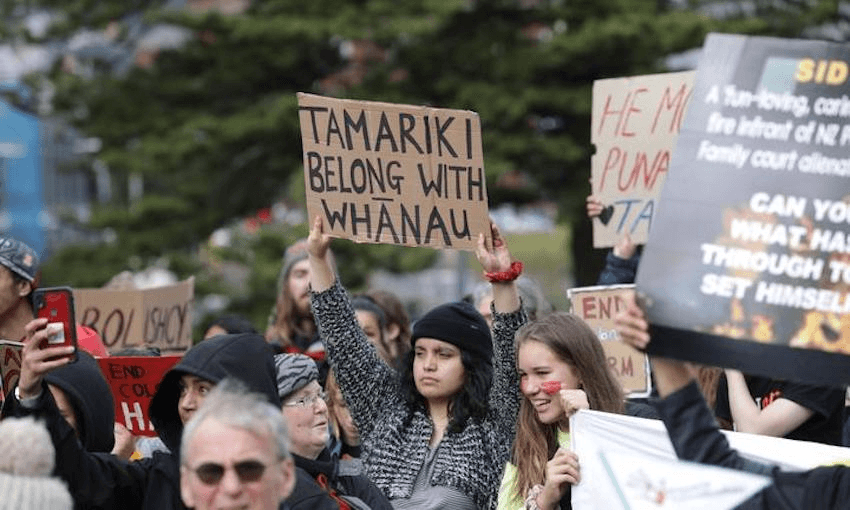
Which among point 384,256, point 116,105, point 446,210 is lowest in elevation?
point 384,256

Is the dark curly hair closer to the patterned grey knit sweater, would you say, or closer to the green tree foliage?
the patterned grey knit sweater

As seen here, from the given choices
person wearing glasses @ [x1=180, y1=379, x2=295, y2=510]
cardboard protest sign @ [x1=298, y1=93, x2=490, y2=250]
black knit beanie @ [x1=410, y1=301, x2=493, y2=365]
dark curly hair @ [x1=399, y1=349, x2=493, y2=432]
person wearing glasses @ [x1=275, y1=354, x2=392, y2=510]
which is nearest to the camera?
person wearing glasses @ [x1=180, y1=379, x2=295, y2=510]

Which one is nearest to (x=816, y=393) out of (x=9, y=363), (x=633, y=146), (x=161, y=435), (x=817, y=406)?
(x=817, y=406)

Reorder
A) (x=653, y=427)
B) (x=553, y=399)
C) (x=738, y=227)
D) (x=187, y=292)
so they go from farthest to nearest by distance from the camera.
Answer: (x=187, y=292), (x=553, y=399), (x=653, y=427), (x=738, y=227)

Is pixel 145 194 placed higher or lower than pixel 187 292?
lower

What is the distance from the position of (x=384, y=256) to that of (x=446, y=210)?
13.4m

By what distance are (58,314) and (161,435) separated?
19.0 inches

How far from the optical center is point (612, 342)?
26.0ft

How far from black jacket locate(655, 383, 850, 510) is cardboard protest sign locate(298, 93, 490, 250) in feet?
7.07

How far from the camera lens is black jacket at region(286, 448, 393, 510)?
4891 millimetres

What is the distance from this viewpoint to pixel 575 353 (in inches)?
226

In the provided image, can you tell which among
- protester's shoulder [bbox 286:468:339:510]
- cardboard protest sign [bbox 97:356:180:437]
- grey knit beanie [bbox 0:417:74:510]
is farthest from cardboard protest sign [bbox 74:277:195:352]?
grey knit beanie [bbox 0:417:74:510]

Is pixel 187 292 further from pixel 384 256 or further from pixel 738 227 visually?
pixel 384 256

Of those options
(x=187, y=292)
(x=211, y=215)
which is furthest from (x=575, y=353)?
(x=211, y=215)
